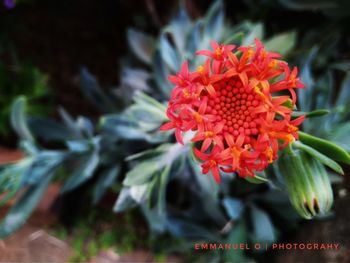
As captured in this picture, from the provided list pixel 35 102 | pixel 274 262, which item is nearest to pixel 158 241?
pixel 274 262

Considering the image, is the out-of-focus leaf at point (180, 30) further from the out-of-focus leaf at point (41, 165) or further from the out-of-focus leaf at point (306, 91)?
the out-of-focus leaf at point (41, 165)

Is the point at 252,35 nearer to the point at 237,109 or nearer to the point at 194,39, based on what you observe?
the point at 194,39

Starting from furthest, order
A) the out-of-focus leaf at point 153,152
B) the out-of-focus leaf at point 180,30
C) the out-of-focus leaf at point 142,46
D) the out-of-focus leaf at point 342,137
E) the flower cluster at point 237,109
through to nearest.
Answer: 1. the out-of-focus leaf at point 142,46
2. the out-of-focus leaf at point 180,30
3. the out-of-focus leaf at point 153,152
4. the out-of-focus leaf at point 342,137
5. the flower cluster at point 237,109

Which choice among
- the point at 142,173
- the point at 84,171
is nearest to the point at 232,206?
the point at 142,173

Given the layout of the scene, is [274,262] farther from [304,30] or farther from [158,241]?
[304,30]

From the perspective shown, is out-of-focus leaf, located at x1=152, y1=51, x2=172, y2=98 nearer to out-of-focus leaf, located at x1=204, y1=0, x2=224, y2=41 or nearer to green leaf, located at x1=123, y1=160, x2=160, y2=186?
out-of-focus leaf, located at x1=204, y1=0, x2=224, y2=41

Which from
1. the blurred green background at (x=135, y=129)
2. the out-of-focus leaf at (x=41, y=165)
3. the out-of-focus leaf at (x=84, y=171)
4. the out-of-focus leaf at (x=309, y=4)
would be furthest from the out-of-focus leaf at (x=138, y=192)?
the out-of-focus leaf at (x=309, y=4)

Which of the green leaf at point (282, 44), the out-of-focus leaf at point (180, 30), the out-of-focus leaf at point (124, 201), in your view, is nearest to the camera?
the out-of-focus leaf at point (124, 201)

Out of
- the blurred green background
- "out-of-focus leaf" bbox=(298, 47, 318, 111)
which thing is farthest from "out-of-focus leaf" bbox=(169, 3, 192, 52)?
"out-of-focus leaf" bbox=(298, 47, 318, 111)
